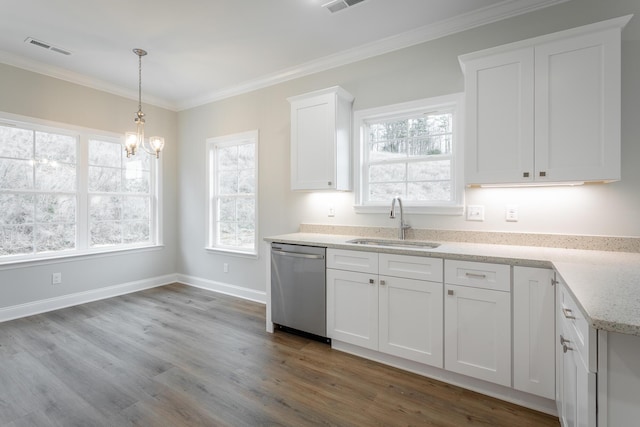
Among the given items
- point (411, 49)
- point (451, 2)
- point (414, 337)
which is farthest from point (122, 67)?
point (414, 337)

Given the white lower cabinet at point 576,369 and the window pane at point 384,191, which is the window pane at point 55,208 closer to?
the window pane at point 384,191

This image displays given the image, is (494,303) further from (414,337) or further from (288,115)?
(288,115)

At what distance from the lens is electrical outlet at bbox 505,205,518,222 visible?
8.24 ft

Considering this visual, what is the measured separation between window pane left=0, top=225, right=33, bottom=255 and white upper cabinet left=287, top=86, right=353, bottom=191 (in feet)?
10.1

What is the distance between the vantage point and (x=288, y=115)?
379 centimetres

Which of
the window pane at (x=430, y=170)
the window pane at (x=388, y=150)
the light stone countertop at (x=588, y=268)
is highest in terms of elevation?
the window pane at (x=388, y=150)

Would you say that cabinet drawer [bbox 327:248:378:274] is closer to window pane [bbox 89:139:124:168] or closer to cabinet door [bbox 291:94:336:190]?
cabinet door [bbox 291:94:336:190]

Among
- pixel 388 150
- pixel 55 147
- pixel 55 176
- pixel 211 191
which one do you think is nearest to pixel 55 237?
pixel 55 176

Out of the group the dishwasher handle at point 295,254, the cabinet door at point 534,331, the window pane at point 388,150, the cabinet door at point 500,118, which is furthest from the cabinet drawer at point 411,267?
the window pane at point 388,150

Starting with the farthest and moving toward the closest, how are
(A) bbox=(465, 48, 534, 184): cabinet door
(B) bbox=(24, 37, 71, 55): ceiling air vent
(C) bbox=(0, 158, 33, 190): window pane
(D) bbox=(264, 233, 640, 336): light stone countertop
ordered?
(C) bbox=(0, 158, 33, 190): window pane → (B) bbox=(24, 37, 71, 55): ceiling air vent → (A) bbox=(465, 48, 534, 184): cabinet door → (D) bbox=(264, 233, 640, 336): light stone countertop

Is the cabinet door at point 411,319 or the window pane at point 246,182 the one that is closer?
the cabinet door at point 411,319

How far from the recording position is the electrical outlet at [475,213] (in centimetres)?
265

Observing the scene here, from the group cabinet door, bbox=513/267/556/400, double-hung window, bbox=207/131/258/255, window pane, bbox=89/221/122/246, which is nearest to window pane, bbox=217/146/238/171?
double-hung window, bbox=207/131/258/255

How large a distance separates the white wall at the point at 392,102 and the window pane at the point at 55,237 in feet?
4.59
